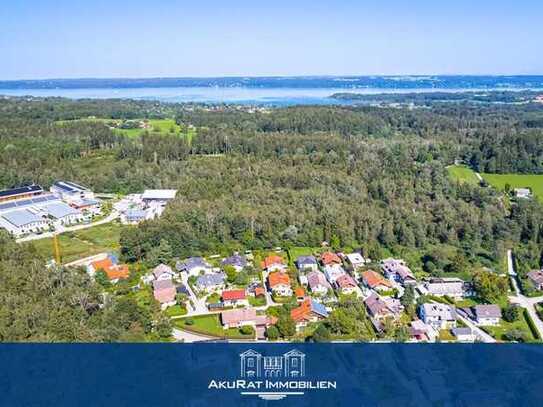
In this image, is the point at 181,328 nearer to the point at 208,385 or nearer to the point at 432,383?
the point at 208,385

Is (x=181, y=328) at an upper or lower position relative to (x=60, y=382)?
lower

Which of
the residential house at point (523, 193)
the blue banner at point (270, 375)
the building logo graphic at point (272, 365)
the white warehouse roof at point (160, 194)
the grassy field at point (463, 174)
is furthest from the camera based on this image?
the grassy field at point (463, 174)

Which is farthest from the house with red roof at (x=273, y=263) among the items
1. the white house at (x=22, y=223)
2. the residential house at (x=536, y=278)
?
the white house at (x=22, y=223)

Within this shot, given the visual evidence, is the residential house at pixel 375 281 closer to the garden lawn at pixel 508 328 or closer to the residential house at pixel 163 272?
the garden lawn at pixel 508 328

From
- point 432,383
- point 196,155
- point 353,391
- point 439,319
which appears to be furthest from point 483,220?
point 196,155

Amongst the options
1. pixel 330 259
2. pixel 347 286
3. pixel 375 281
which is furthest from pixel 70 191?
pixel 375 281

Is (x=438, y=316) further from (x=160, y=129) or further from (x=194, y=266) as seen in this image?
(x=160, y=129)
